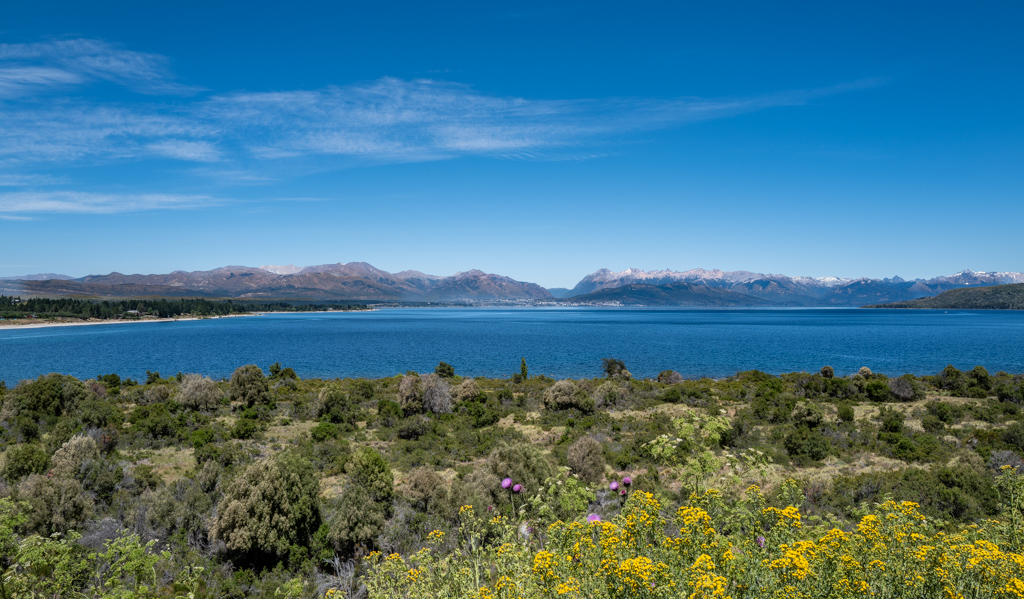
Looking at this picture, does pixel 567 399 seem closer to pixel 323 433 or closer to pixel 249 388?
pixel 323 433

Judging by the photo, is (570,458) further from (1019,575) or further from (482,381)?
(482,381)

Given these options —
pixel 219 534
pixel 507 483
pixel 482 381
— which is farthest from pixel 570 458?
pixel 482 381

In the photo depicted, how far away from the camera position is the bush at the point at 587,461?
15688mm

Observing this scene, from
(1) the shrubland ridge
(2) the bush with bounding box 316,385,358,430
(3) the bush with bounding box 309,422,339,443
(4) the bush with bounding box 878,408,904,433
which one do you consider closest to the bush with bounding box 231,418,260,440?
(1) the shrubland ridge

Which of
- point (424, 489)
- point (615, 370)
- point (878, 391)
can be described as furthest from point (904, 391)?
point (424, 489)

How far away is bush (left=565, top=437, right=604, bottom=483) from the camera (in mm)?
15688

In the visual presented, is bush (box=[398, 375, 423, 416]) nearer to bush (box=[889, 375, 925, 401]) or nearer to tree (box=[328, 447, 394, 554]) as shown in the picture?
tree (box=[328, 447, 394, 554])

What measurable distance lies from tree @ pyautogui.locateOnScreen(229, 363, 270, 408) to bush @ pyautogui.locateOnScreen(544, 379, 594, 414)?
54.4 feet

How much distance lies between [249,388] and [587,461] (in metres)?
21.2

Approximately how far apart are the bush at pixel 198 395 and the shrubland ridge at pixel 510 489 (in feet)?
0.41

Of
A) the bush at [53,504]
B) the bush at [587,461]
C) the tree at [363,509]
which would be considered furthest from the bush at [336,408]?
the bush at [587,461]

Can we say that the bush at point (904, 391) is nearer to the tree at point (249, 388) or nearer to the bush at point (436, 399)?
the bush at point (436, 399)

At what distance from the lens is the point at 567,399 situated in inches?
1049

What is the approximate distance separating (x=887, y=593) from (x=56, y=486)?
1639 cm
